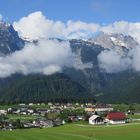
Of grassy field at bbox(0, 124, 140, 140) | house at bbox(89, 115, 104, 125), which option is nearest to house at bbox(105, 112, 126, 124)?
house at bbox(89, 115, 104, 125)

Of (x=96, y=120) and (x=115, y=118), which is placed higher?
(x=115, y=118)

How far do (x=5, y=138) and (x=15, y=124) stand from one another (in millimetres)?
55881

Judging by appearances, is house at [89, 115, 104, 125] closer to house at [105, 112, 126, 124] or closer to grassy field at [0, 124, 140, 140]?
house at [105, 112, 126, 124]

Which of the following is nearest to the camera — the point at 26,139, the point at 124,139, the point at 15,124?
the point at 124,139

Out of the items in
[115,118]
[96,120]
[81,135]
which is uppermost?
Result: [115,118]

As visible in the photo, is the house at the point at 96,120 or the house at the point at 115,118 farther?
the house at the point at 115,118

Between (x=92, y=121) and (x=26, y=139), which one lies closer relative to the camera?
(x=26, y=139)

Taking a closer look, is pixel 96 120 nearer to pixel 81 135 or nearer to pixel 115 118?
pixel 115 118

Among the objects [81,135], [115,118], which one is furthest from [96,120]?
[81,135]

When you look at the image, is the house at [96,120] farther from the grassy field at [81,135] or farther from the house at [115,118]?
the grassy field at [81,135]

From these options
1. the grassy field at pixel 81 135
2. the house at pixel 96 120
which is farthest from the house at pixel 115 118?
the grassy field at pixel 81 135

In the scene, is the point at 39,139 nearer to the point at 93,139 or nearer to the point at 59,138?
the point at 59,138

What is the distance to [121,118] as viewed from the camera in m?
157

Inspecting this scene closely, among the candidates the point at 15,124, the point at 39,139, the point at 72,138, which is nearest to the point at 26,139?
the point at 39,139
